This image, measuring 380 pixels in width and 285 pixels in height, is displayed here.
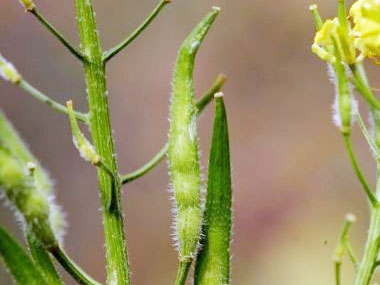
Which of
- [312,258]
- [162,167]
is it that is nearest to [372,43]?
[312,258]

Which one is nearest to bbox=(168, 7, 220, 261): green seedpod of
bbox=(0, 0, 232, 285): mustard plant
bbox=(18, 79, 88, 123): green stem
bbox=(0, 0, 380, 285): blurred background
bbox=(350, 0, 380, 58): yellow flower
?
bbox=(0, 0, 232, 285): mustard plant

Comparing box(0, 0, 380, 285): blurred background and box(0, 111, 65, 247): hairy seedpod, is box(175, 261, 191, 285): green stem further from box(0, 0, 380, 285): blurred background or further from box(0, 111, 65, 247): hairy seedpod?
box(0, 0, 380, 285): blurred background

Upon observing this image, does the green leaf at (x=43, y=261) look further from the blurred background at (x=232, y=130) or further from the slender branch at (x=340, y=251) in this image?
the blurred background at (x=232, y=130)

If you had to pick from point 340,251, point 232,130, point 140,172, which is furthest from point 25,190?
point 232,130

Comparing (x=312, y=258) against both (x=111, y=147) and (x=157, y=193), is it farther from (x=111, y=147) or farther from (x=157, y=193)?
(x=111, y=147)

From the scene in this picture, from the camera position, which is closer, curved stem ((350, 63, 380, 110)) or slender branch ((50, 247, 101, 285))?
slender branch ((50, 247, 101, 285))
